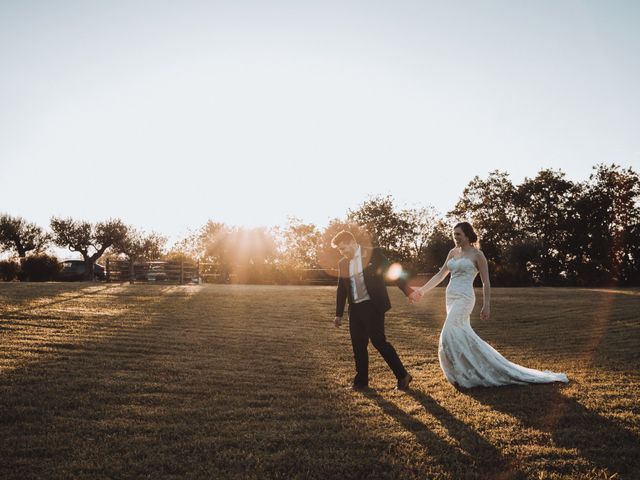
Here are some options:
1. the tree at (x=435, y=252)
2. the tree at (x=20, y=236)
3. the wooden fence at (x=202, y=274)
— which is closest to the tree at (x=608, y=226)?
the tree at (x=435, y=252)

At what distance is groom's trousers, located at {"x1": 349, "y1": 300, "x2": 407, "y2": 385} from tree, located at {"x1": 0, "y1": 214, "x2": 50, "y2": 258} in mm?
70926

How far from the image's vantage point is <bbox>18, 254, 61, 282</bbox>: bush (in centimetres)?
3412

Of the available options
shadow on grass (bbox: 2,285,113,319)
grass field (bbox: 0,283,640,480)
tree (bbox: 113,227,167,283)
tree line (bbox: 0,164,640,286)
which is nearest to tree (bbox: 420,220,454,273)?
tree line (bbox: 0,164,640,286)

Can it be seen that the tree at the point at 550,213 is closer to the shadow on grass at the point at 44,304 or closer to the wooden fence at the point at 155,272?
the wooden fence at the point at 155,272

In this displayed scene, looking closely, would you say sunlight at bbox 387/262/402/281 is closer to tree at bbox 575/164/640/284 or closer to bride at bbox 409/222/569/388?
bride at bbox 409/222/569/388

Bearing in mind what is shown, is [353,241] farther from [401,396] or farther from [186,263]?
[186,263]

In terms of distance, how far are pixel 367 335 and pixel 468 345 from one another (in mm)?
1389

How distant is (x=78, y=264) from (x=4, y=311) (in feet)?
109

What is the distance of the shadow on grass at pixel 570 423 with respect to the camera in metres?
4.13

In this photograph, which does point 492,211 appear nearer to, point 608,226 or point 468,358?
point 608,226

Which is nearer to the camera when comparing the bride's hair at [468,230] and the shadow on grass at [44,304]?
the bride's hair at [468,230]

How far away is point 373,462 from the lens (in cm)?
406

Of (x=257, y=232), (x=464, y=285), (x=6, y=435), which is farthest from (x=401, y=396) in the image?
(x=257, y=232)

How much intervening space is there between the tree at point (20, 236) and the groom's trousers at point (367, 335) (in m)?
70.9
